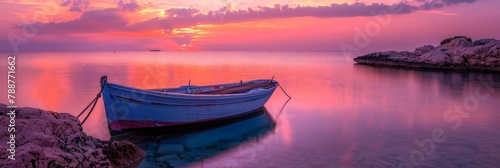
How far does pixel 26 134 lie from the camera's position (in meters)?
6.91

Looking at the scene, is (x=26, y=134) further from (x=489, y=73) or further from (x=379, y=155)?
(x=489, y=73)

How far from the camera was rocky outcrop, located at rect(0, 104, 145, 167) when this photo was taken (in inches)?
245

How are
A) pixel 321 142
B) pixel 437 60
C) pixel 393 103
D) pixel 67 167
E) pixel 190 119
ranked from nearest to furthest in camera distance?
pixel 67 167
pixel 321 142
pixel 190 119
pixel 393 103
pixel 437 60

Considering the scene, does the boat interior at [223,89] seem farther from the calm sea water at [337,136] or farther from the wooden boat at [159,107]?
the wooden boat at [159,107]

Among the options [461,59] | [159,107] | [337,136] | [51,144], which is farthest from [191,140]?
[461,59]

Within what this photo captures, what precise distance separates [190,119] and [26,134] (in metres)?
6.50

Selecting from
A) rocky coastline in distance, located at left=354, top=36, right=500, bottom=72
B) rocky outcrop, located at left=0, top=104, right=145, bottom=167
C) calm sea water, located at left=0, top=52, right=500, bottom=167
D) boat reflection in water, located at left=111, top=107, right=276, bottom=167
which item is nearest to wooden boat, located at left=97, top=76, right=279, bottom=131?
boat reflection in water, located at left=111, top=107, right=276, bottom=167

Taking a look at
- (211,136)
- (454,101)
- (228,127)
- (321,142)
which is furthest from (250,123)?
(454,101)

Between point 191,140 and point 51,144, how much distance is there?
220 inches

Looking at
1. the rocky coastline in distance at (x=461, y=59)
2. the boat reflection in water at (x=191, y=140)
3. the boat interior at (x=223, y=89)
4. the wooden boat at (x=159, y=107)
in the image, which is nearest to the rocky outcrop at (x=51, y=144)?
the boat reflection in water at (x=191, y=140)

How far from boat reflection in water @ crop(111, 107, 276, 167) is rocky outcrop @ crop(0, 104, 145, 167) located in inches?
60.9

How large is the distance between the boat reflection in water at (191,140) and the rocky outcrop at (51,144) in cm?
155

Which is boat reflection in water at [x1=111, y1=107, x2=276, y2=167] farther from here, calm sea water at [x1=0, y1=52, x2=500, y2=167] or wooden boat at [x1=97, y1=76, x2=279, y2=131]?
wooden boat at [x1=97, y1=76, x2=279, y2=131]

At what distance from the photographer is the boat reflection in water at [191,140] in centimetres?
1018
